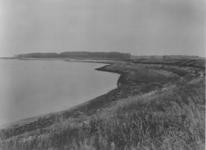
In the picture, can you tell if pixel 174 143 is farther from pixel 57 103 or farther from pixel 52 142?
pixel 57 103

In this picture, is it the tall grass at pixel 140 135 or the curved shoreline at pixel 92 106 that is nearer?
the tall grass at pixel 140 135

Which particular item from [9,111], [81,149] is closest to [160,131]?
[81,149]

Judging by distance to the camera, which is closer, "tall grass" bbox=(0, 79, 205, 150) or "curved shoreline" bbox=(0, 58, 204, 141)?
→ "tall grass" bbox=(0, 79, 205, 150)

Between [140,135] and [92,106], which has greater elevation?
[140,135]

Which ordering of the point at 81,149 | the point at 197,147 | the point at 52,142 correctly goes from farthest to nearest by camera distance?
the point at 52,142 < the point at 81,149 < the point at 197,147

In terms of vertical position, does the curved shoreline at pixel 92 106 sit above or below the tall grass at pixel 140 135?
below

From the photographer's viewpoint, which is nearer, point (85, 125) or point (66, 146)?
point (66, 146)

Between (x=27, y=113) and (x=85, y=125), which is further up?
(x=85, y=125)

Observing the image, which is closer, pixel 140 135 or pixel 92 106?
pixel 140 135

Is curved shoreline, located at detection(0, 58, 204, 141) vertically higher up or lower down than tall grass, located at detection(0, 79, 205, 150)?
lower down

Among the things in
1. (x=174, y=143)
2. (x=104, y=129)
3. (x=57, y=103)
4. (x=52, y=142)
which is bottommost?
(x=57, y=103)

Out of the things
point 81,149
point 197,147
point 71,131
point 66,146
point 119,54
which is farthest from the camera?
point 119,54
